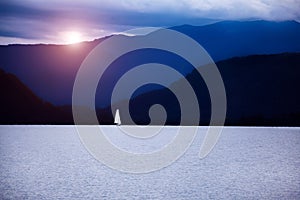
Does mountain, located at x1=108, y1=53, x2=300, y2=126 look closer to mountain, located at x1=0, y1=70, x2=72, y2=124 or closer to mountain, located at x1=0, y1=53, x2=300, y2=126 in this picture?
mountain, located at x1=0, y1=53, x2=300, y2=126

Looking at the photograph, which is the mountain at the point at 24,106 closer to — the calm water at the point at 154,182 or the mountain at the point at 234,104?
the mountain at the point at 234,104

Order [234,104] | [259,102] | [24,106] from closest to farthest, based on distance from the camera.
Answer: [24,106], [259,102], [234,104]

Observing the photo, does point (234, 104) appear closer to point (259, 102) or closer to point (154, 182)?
point (259, 102)

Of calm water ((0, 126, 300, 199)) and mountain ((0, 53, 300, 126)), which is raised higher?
mountain ((0, 53, 300, 126))

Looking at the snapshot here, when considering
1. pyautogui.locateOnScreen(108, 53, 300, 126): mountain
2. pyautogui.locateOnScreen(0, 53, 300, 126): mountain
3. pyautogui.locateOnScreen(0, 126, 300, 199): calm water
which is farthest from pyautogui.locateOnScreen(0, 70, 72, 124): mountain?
pyautogui.locateOnScreen(0, 126, 300, 199): calm water

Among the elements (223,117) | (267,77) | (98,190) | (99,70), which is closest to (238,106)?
(223,117)

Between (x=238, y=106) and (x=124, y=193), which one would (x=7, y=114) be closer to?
(x=238, y=106)

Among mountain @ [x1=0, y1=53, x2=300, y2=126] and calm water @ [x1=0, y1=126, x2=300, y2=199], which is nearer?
calm water @ [x1=0, y1=126, x2=300, y2=199]

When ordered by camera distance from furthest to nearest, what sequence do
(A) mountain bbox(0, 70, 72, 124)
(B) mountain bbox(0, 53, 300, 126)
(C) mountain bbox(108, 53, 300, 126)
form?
(C) mountain bbox(108, 53, 300, 126)
(B) mountain bbox(0, 53, 300, 126)
(A) mountain bbox(0, 70, 72, 124)

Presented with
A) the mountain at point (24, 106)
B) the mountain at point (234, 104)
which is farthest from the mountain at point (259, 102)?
the mountain at point (24, 106)

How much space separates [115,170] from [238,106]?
483 ft

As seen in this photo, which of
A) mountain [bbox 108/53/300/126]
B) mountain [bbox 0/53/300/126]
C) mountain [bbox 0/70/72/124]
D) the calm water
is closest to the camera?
the calm water

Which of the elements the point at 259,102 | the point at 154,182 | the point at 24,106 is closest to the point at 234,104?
the point at 259,102

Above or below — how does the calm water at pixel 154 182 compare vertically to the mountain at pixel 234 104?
below
